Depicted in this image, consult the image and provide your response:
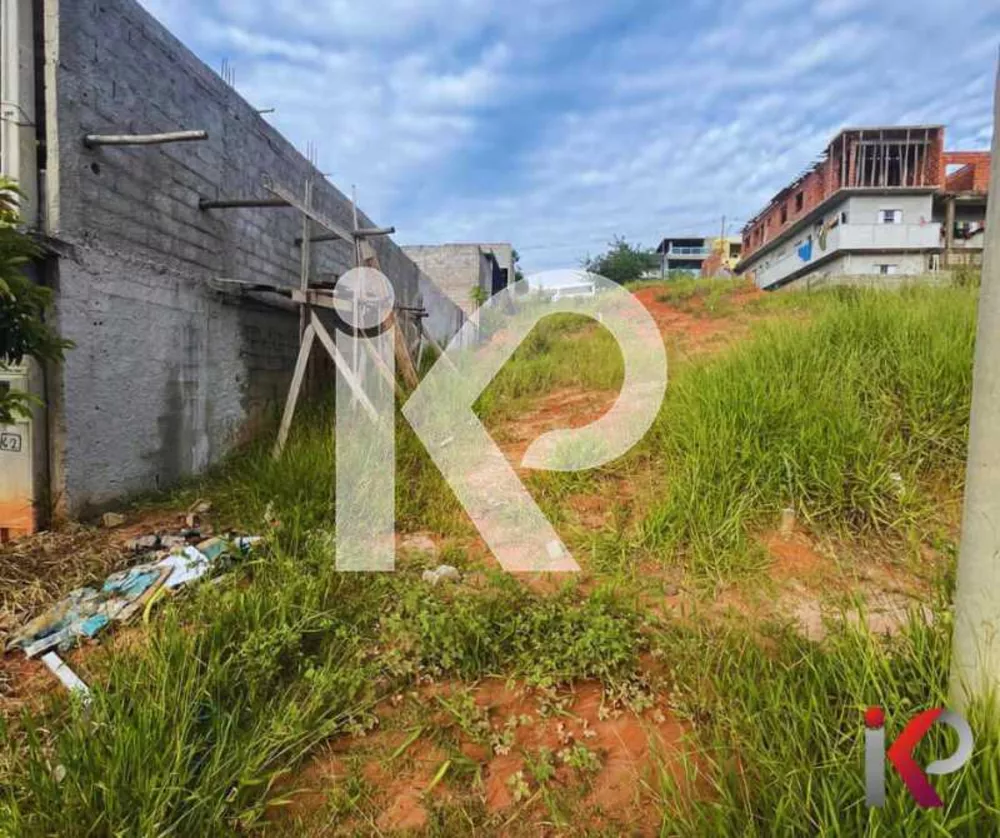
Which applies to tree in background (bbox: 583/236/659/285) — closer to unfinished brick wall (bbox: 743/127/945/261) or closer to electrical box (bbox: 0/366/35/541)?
unfinished brick wall (bbox: 743/127/945/261)

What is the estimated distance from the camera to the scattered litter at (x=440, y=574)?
2703mm

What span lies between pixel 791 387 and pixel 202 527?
12.4 ft

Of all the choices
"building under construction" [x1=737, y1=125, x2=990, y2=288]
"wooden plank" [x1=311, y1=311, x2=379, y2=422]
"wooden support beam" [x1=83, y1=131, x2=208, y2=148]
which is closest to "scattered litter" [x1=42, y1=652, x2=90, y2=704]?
"wooden plank" [x1=311, y1=311, x2=379, y2=422]

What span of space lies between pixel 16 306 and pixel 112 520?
1.61m

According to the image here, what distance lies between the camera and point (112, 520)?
339 cm

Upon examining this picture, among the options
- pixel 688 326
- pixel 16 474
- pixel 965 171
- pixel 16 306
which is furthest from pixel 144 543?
pixel 965 171

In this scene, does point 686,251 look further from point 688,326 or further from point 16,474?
point 16,474

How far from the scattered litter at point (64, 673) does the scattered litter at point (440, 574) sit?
1.33 m

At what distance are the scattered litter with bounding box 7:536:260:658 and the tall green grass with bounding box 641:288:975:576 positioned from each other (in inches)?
88.9

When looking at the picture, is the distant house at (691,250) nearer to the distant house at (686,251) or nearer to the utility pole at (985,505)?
the distant house at (686,251)

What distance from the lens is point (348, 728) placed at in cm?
185

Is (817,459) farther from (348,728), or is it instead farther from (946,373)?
(348,728)

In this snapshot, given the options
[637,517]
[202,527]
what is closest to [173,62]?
[202,527]

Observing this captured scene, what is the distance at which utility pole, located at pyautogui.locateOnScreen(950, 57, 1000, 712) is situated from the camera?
1.18 metres
